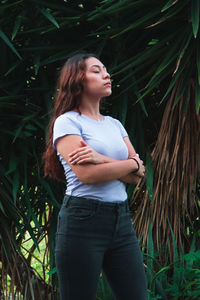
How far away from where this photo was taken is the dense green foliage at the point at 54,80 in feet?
9.15

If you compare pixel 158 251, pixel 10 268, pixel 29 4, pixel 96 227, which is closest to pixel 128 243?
pixel 96 227

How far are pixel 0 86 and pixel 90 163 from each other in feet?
5.36

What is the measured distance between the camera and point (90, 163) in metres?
1.55

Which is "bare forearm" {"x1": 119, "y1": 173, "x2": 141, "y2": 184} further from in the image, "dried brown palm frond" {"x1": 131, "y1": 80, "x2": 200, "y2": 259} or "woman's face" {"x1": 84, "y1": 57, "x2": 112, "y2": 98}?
"dried brown palm frond" {"x1": 131, "y1": 80, "x2": 200, "y2": 259}

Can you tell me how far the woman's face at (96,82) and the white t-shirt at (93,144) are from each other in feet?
→ 0.32

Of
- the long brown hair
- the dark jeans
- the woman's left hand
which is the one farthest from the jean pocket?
the long brown hair

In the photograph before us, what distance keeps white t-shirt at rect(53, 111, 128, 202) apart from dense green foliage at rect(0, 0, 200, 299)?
113 centimetres

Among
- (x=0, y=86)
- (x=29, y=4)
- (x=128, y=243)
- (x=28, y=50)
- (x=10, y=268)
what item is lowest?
(x=10, y=268)

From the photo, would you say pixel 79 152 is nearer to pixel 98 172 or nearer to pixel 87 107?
pixel 98 172

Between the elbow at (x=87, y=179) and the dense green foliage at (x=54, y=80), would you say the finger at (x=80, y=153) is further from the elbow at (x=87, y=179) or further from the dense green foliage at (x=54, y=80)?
the dense green foliage at (x=54, y=80)

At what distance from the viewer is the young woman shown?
60.2 inches

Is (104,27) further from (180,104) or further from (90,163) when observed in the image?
(90,163)

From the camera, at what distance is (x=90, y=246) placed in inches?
60.3

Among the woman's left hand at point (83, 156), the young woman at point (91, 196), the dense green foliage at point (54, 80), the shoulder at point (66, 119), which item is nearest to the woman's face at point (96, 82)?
the young woman at point (91, 196)
